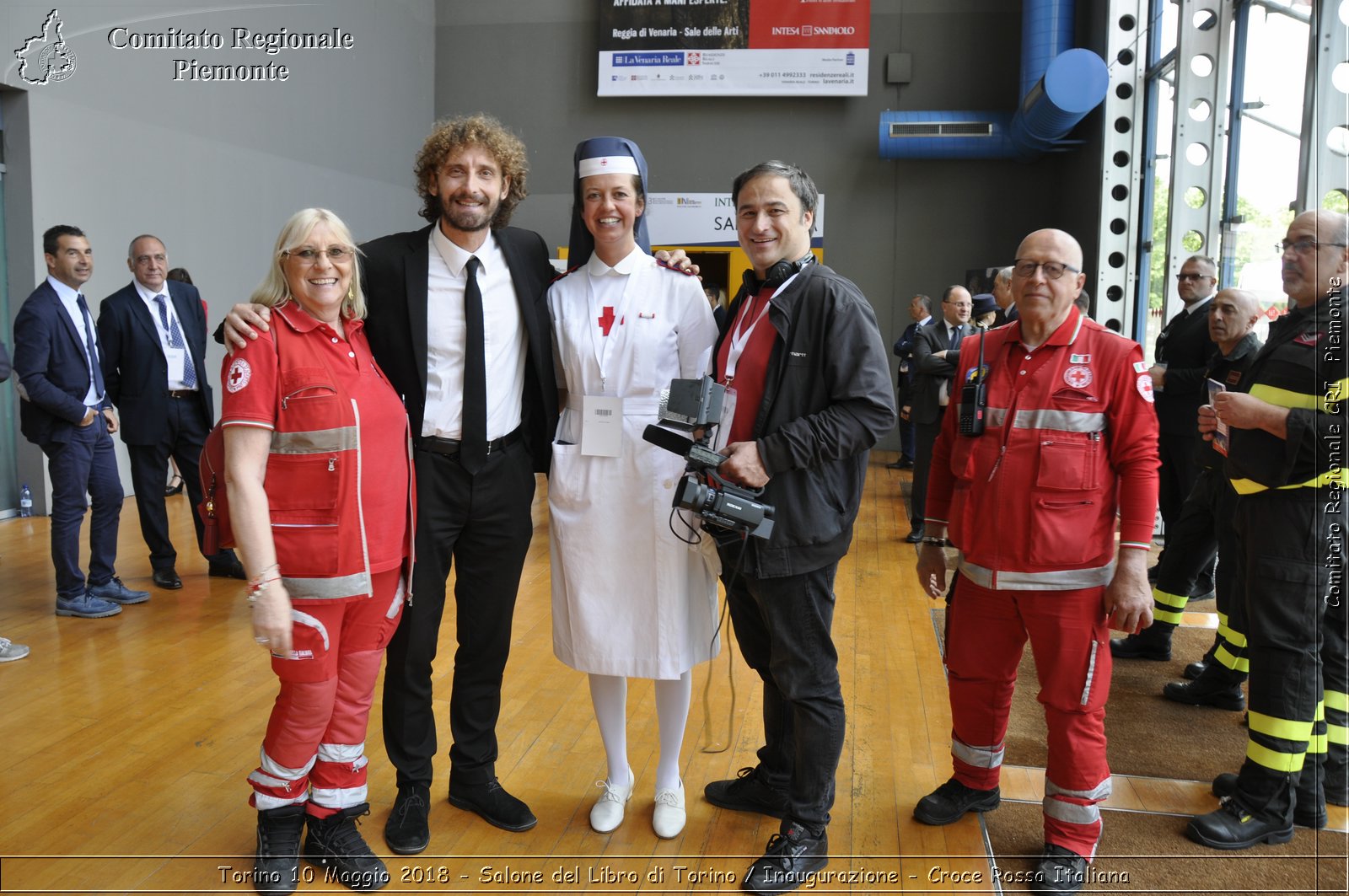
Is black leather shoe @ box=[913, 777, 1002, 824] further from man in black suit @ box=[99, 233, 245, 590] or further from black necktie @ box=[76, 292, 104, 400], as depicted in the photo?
black necktie @ box=[76, 292, 104, 400]

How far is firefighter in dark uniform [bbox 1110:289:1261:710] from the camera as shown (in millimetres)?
3311

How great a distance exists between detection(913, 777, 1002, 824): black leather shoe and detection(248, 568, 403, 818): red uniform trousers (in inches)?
57.6

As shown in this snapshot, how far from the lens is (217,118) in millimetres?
7426

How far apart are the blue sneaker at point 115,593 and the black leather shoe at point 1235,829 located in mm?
4351

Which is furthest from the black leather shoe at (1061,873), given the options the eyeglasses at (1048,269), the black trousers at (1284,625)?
the eyeglasses at (1048,269)

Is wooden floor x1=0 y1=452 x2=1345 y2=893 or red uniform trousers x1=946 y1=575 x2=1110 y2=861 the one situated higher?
red uniform trousers x1=946 y1=575 x2=1110 y2=861

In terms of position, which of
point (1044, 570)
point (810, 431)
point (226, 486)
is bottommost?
point (1044, 570)

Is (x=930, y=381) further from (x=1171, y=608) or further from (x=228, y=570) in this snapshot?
(x=228, y=570)

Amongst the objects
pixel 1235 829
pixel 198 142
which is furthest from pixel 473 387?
pixel 198 142

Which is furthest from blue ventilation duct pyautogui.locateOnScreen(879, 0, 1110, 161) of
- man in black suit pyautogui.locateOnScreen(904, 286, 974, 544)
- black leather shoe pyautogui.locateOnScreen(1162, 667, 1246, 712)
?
black leather shoe pyautogui.locateOnScreen(1162, 667, 1246, 712)

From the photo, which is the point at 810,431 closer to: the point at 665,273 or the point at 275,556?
the point at 665,273

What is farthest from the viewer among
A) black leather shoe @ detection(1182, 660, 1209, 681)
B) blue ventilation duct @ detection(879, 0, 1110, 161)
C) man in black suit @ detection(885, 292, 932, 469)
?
man in black suit @ detection(885, 292, 932, 469)

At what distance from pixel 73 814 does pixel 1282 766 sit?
3.18 m

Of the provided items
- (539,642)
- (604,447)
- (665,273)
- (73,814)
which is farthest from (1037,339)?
(73,814)
